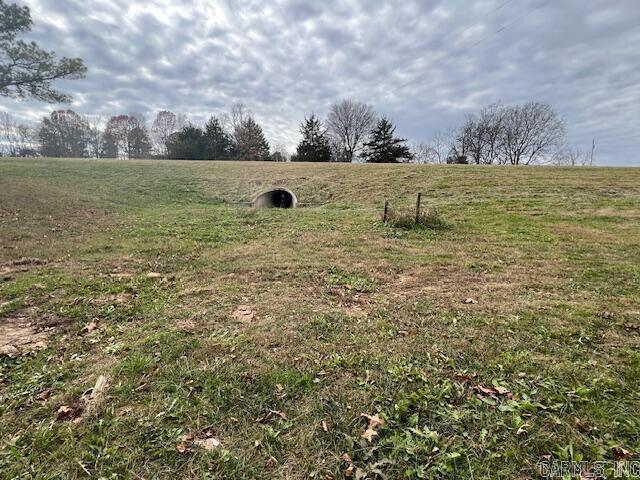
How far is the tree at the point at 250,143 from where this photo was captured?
5153 centimetres

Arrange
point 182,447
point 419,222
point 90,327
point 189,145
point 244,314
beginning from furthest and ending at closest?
point 189,145 < point 419,222 < point 244,314 < point 90,327 < point 182,447

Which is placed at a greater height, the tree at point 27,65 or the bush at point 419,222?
the tree at point 27,65

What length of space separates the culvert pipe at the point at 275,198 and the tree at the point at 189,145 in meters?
35.5

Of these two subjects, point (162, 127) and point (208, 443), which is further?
point (162, 127)

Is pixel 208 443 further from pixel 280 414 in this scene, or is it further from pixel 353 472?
pixel 353 472

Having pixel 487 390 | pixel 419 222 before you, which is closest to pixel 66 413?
pixel 487 390

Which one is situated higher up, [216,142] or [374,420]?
[216,142]

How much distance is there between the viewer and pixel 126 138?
62.2 metres

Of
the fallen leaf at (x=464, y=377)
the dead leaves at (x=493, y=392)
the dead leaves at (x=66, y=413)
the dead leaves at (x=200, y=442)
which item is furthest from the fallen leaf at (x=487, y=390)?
the dead leaves at (x=66, y=413)

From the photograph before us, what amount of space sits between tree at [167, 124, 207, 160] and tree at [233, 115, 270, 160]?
18.3ft

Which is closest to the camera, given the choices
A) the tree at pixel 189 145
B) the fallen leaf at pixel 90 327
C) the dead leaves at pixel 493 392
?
the dead leaves at pixel 493 392

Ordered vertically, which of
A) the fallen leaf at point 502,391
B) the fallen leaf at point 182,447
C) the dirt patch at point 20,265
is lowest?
the fallen leaf at point 182,447

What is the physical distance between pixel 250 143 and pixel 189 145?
952 cm

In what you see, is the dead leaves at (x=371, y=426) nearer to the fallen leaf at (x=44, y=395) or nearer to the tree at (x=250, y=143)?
the fallen leaf at (x=44, y=395)
